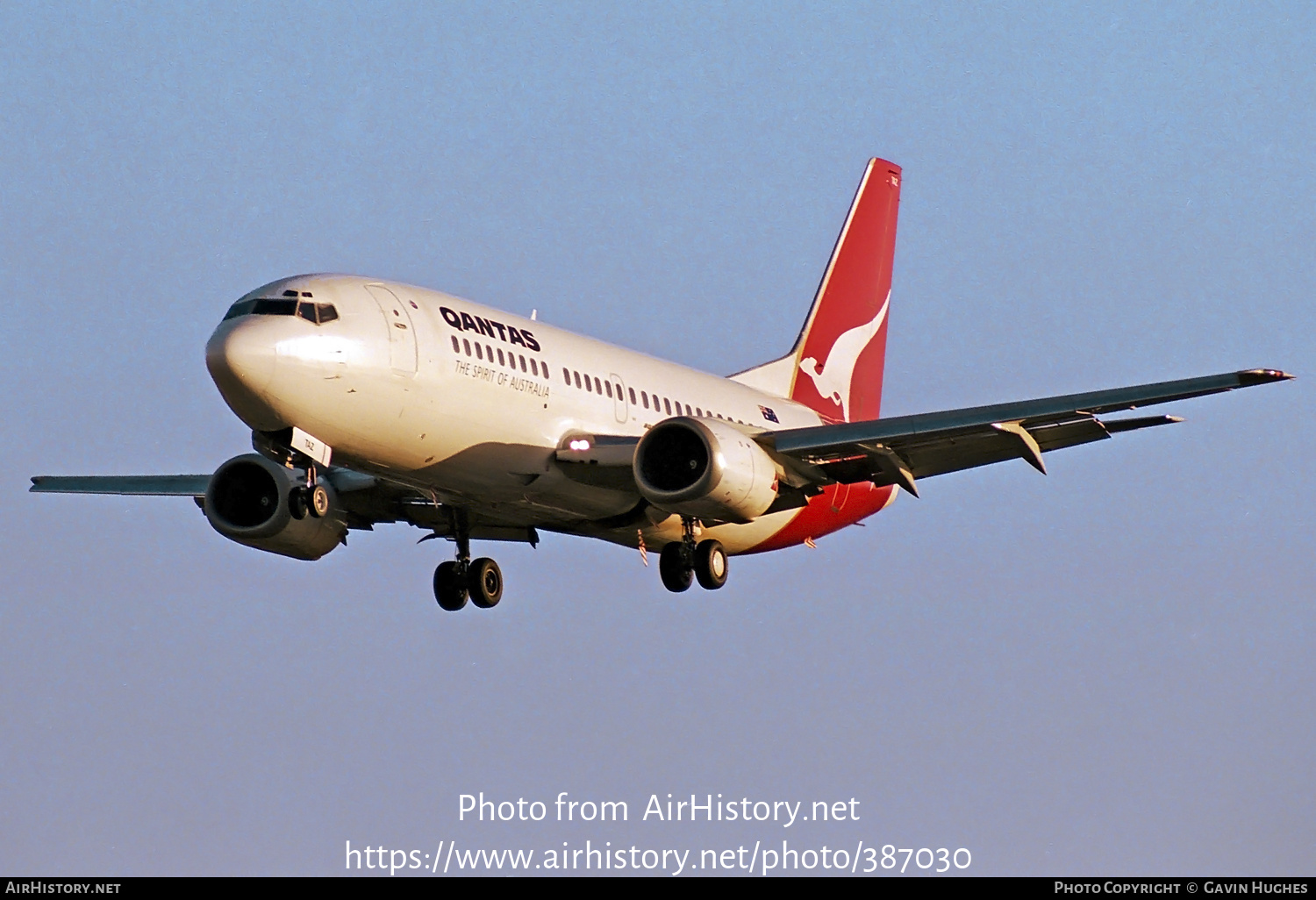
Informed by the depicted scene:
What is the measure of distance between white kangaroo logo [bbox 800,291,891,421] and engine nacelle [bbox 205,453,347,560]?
14203 mm

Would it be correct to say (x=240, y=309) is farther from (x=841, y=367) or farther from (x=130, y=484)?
(x=841, y=367)

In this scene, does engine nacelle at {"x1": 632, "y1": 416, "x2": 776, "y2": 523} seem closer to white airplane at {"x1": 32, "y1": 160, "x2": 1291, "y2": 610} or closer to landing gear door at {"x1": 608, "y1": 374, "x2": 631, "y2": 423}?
white airplane at {"x1": 32, "y1": 160, "x2": 1291, "y2": 610}

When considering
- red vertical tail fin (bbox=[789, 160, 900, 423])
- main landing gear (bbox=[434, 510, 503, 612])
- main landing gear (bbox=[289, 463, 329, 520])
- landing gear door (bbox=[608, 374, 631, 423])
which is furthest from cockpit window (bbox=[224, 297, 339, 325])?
red vertical tail fin (bbox=[789, 160, 900, 423])

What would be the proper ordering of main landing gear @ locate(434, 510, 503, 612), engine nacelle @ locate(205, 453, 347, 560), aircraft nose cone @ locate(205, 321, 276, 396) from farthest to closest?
main landing gear @ locate(434, 510, 503, 612), engine nacelle @ locate(205, 453, 347, 560), aircraft nose cone @ locate(205, 321, 276, 396)

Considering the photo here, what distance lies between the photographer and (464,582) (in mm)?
38688

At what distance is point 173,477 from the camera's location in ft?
130

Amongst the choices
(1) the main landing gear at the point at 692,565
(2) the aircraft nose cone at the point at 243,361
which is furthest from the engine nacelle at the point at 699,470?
(2) the aircraft nose cone at the point at 243,361

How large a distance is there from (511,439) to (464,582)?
6139 millimetres

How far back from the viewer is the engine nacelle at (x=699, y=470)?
3381 cm

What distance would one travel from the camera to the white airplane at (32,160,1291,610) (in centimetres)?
3084

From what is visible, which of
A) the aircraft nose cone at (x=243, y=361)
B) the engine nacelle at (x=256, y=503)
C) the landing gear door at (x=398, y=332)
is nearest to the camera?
the aircraft nose cone at (x=243, y=361)

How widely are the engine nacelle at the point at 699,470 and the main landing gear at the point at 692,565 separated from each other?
2.65 metres

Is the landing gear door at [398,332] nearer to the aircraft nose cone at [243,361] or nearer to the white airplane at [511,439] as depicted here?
the white airplane at [511,439]
